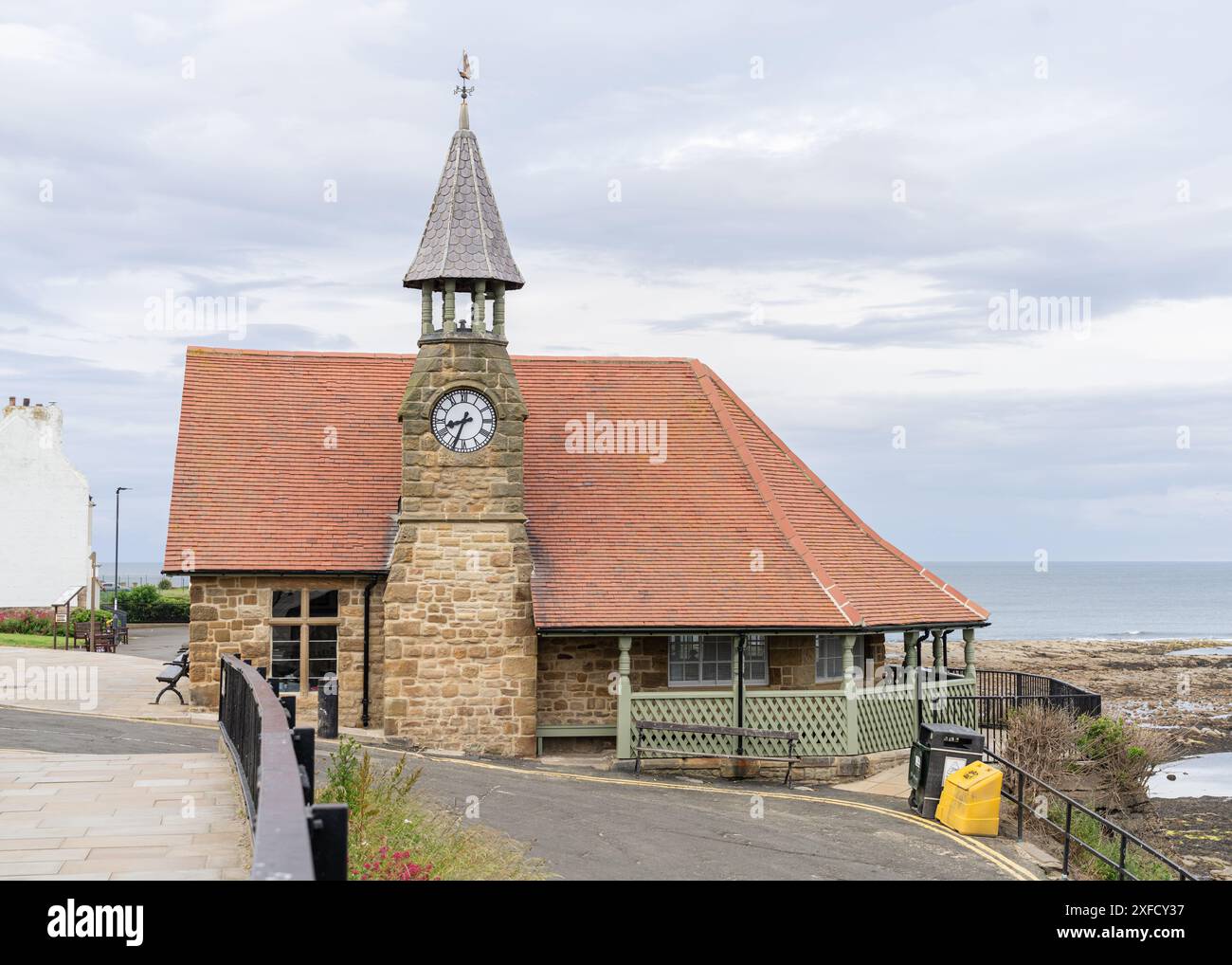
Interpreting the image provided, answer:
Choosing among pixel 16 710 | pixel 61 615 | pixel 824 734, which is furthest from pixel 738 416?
pixel 61 615

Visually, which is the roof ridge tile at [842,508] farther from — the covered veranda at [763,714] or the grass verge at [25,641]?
the grass verge at [25,641]

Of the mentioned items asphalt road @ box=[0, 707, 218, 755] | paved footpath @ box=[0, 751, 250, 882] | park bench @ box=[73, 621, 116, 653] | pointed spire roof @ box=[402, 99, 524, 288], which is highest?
pointed spire roof @ box=[402, 99, 524, 288]

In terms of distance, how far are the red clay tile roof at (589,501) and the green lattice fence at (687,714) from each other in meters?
1.26

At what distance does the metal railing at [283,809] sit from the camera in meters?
4.86

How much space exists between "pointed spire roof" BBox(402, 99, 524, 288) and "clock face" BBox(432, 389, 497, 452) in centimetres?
206

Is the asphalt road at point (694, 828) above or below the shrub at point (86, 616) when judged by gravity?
below

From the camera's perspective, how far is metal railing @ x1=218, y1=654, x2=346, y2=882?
486 centimetres

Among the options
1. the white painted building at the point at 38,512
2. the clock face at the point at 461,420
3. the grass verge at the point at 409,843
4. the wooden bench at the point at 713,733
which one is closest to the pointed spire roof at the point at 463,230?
the clock face at the point at 461,420

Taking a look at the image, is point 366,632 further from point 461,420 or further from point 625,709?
point 625,709

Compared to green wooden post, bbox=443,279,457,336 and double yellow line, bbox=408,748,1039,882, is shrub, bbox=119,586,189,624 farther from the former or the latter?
double yellow line, bbox=408,748,1039,882

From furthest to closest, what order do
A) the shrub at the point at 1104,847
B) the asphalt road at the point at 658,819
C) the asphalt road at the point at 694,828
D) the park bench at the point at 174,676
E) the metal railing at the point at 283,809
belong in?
the park bench at the point at 174,676 → the shrub at the point at 1104,847 → the asphalt road at the point at 658,819 → the asphalt road at the point at 694,828 → the metal railing at the point at 283,809

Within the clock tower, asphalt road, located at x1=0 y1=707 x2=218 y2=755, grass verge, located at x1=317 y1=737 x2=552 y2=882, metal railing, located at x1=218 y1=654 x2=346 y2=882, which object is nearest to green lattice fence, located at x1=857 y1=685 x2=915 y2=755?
the clock tower

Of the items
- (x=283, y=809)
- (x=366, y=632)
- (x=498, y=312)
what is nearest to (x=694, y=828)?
(x=366, y=632)

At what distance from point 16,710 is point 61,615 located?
78.5ft
